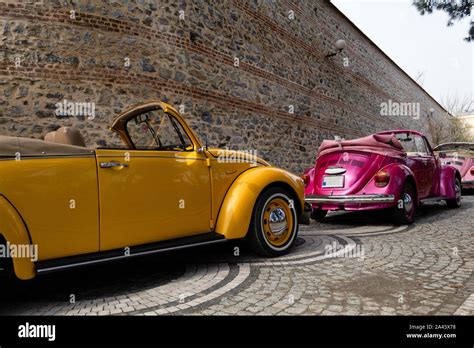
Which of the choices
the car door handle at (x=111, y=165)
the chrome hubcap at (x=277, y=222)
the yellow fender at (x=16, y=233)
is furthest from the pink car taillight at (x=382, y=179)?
the yellow fender at (x=16, y=233)

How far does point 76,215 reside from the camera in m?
2.48

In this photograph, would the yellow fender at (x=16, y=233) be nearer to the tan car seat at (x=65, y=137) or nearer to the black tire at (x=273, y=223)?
the tan car seat at (x=65, y=137)

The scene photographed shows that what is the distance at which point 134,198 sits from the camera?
277cm

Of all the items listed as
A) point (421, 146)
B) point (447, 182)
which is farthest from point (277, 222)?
point (447, 182)

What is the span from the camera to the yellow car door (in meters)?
2.66

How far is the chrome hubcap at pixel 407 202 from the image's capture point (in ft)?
18.3

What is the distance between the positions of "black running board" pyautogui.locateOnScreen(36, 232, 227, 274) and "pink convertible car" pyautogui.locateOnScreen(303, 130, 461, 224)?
264cm

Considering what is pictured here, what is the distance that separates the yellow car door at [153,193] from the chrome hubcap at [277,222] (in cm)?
82

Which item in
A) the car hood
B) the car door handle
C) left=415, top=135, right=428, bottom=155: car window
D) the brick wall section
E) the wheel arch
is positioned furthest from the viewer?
the wheel arch

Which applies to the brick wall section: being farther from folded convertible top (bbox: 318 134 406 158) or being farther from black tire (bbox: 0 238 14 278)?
black tire (bbox: 0 238 14 278)

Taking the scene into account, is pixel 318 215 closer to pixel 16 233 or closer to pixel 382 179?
pixel 382 179

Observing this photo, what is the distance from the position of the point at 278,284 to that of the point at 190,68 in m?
6.83

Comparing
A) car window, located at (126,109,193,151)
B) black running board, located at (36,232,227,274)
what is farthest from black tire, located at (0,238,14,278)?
car window, located at (126,109,193,151)
